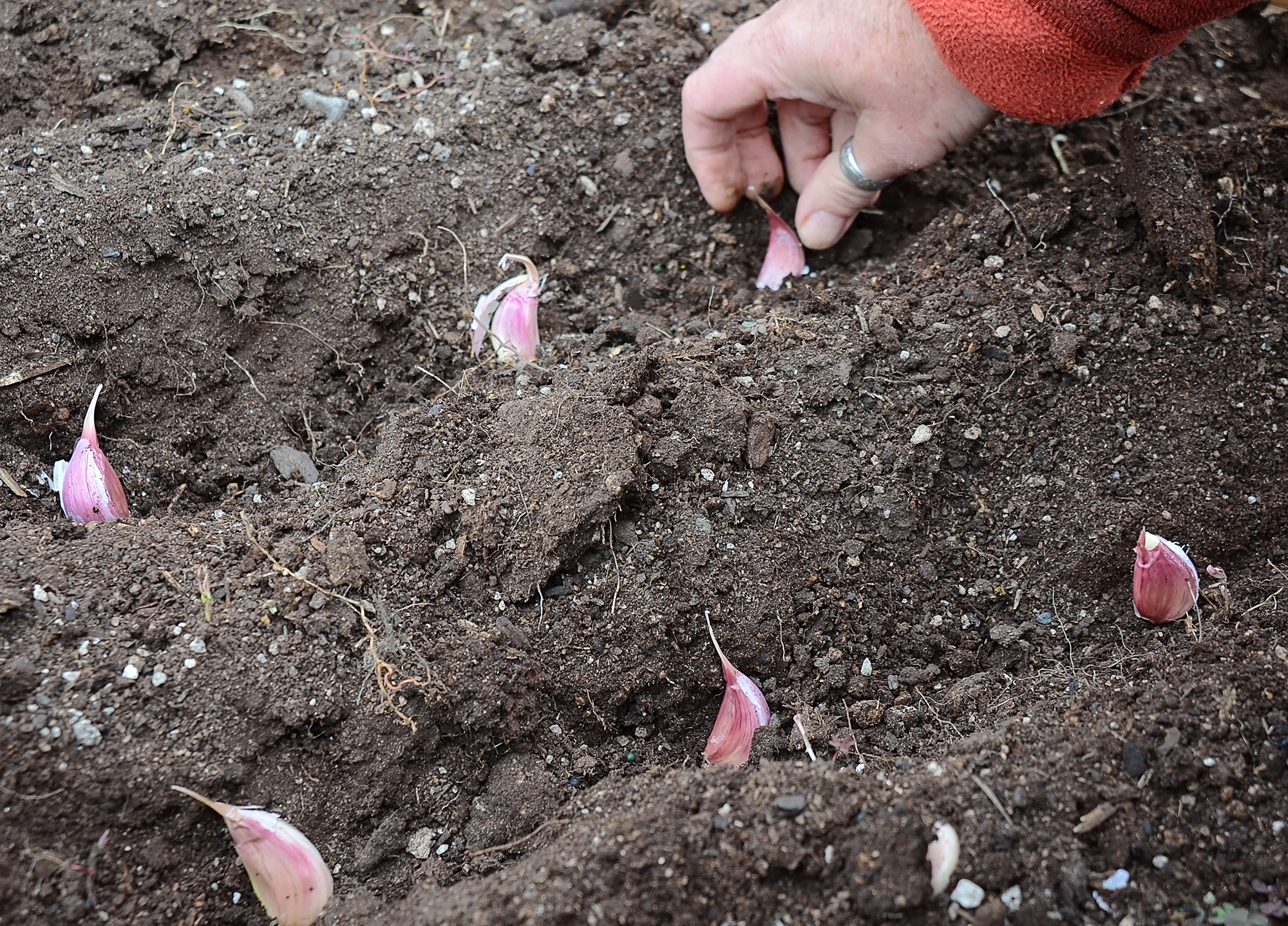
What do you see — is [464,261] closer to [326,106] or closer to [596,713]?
[326,106]

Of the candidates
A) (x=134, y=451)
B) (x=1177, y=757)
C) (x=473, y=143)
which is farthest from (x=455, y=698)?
(x=473, y=143)

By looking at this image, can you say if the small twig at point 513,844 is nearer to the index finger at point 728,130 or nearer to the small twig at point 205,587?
the small twig at point 205,587

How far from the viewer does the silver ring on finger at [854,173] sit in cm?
189

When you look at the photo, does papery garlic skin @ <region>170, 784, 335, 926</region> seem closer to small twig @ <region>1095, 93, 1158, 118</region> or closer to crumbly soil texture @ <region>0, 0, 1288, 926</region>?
crumbly soil texture @ <region>0, 0, 1288, 926</region>

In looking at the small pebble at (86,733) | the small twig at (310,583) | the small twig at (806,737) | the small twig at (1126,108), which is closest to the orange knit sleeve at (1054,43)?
the small twig at (1126,108)

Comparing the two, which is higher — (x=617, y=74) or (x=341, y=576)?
(x=617, y=74)

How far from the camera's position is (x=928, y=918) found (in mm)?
1166

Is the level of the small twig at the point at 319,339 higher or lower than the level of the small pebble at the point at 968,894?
higher

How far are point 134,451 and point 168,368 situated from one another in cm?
16

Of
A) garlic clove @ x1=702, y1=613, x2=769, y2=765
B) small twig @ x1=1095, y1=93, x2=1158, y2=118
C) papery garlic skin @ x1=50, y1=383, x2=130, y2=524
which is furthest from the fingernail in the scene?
papery garlic skin @ x1=50, y1=383, x2=130, y2=524

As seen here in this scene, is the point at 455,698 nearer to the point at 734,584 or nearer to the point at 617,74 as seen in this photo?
the point at 734,584

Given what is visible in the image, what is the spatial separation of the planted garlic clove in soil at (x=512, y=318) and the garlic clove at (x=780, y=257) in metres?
0.45

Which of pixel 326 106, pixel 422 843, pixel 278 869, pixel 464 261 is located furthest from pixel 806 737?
pixel 326 106

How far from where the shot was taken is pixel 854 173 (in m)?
1.89
